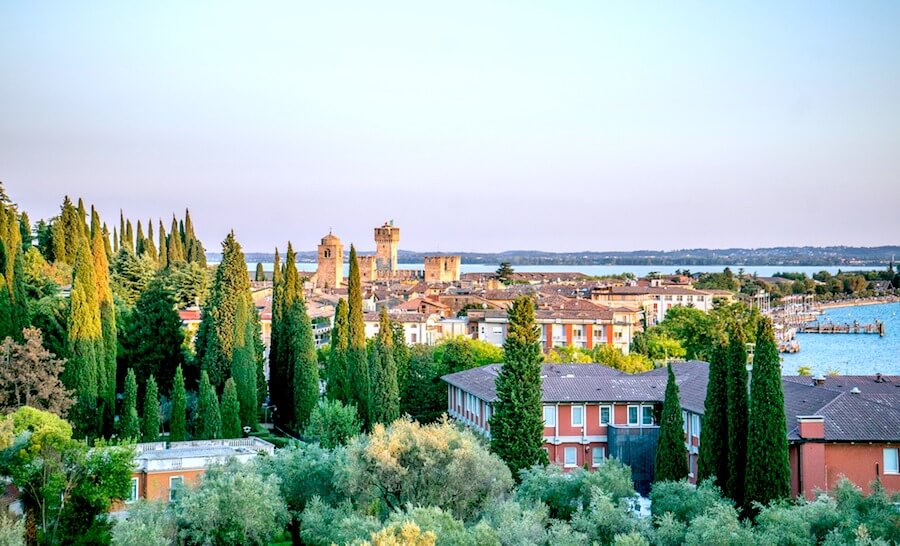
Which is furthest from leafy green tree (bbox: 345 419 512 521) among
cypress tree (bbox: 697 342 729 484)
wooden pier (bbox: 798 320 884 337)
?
wooden pier (bbox: 798 320 884 337)

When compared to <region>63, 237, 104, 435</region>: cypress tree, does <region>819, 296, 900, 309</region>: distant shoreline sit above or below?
below

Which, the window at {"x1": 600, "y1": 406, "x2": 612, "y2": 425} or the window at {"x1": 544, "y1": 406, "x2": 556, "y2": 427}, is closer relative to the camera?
the window at {"x1": 544, "y1": 406, "x2": 556, "y2": 427}

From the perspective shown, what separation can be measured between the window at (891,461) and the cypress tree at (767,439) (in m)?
3.47

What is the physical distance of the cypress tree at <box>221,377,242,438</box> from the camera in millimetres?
36719

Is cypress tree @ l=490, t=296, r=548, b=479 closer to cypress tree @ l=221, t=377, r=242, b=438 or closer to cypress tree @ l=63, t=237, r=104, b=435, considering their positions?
cypress tree @ l=221, t=377, r=242, b=438

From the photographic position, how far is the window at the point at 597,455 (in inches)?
1307

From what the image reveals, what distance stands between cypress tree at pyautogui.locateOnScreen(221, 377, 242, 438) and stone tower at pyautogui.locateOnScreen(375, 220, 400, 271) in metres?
130

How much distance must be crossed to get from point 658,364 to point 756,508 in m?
38.4

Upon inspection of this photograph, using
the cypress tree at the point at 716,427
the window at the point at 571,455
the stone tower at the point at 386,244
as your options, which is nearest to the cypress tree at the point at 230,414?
the window at the point at 571,455

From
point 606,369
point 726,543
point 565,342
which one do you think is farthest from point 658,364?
point 726,543

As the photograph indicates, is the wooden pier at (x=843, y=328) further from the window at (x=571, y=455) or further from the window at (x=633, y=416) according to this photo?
the window at (x=571, y=455)

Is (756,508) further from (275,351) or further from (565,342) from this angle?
(565,342)

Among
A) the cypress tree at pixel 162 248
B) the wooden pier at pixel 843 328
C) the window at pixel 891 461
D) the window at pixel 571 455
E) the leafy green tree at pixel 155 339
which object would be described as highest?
the cypress tree at pixel 162 248

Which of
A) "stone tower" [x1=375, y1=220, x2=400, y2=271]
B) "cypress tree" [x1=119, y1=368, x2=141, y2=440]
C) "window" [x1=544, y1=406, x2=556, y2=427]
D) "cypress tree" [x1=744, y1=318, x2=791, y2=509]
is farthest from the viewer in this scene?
"stone tower" [x1=375, y1=220, x2=400, y2=271]
